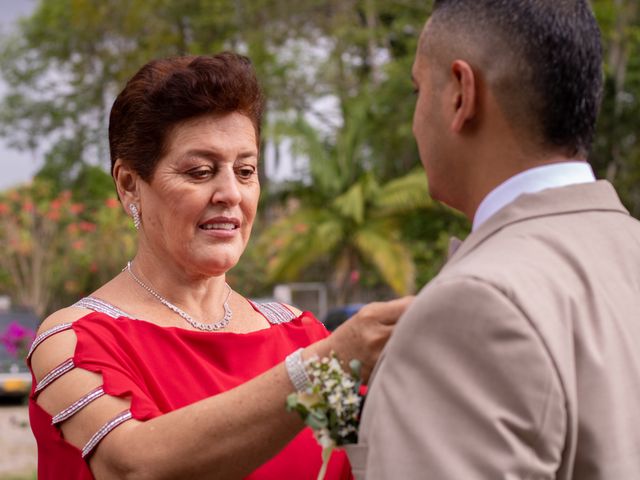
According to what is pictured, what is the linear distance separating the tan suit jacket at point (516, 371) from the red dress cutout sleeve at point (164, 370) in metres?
1.14

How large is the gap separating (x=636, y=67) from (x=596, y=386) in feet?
75.4

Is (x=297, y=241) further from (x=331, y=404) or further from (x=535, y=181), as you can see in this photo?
(x=535, y=181)

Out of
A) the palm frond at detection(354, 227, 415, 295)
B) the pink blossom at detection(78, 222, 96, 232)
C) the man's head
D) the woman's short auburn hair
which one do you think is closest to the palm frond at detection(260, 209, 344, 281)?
the palm frond at detection(354, 227, 415, 295)

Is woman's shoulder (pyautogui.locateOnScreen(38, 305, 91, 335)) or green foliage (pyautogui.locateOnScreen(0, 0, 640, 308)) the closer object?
woman's shoulder (pyautogui.locateOnScreen(38, 305, 91, 335))

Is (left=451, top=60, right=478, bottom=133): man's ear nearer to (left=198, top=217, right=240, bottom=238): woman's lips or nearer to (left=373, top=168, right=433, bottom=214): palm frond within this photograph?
(left=198, top=217, right=240, bottom=238): woman's lips

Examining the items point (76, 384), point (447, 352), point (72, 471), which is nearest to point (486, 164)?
point (447, 352)

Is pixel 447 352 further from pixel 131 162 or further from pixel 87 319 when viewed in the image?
pixel 131 162

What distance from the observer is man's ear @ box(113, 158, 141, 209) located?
3.22m

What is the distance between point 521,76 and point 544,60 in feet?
0.17

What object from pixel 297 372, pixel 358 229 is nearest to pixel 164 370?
pixel 297 372

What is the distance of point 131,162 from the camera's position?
3178mm

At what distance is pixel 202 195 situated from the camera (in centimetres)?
309

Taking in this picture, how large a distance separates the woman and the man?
900 mm

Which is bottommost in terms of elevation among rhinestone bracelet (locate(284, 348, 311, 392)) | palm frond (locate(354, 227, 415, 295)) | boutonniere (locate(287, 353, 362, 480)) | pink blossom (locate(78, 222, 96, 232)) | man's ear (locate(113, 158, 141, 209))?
palm frond (locate(354, 227, 415, 295))
